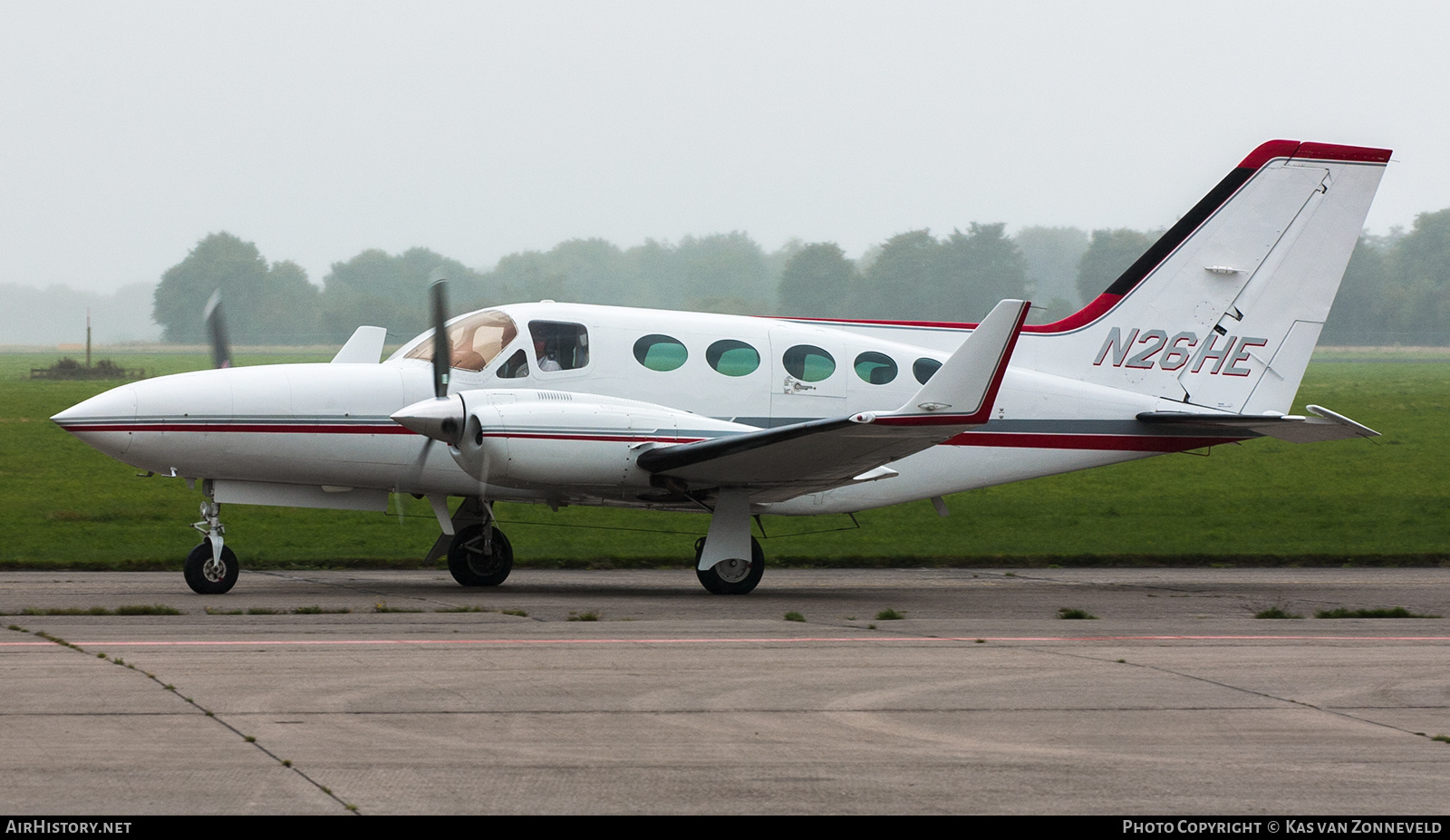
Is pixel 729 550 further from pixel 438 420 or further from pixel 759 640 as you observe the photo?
pixel 759 640

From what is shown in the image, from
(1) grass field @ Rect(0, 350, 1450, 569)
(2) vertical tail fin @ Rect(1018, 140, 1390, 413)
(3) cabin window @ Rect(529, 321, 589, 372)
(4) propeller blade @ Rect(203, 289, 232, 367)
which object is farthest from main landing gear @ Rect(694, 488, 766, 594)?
(4) propeller blade @ Rect(203, 289, 232, 367)

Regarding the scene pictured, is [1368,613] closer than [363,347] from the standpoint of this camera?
Yes

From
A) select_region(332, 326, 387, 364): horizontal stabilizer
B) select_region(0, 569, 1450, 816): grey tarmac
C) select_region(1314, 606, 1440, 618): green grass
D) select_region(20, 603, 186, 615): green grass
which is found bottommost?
select_region(20, 603, 186, 615): green grass

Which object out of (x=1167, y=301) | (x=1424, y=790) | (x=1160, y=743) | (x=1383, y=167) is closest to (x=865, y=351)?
(x=1167, y=301)

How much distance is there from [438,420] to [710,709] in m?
6.11

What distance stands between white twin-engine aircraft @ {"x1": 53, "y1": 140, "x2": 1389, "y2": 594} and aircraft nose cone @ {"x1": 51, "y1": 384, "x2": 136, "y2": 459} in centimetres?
2

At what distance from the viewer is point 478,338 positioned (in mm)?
15242

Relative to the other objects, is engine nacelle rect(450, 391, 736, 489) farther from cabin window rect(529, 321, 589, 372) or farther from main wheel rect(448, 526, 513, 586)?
main wheel rect(448, 526, 513, 586)

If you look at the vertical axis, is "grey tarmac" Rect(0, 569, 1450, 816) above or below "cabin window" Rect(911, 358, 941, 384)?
below

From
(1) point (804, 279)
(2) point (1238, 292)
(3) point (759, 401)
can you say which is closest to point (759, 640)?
(3) point (759, 401)

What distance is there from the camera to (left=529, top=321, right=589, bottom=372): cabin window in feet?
50.3

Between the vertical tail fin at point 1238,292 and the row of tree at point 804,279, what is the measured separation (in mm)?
19897

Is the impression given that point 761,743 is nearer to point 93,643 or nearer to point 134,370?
point 93,643

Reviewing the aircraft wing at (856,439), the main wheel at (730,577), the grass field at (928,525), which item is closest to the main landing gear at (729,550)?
the main wheel at (730,577)
